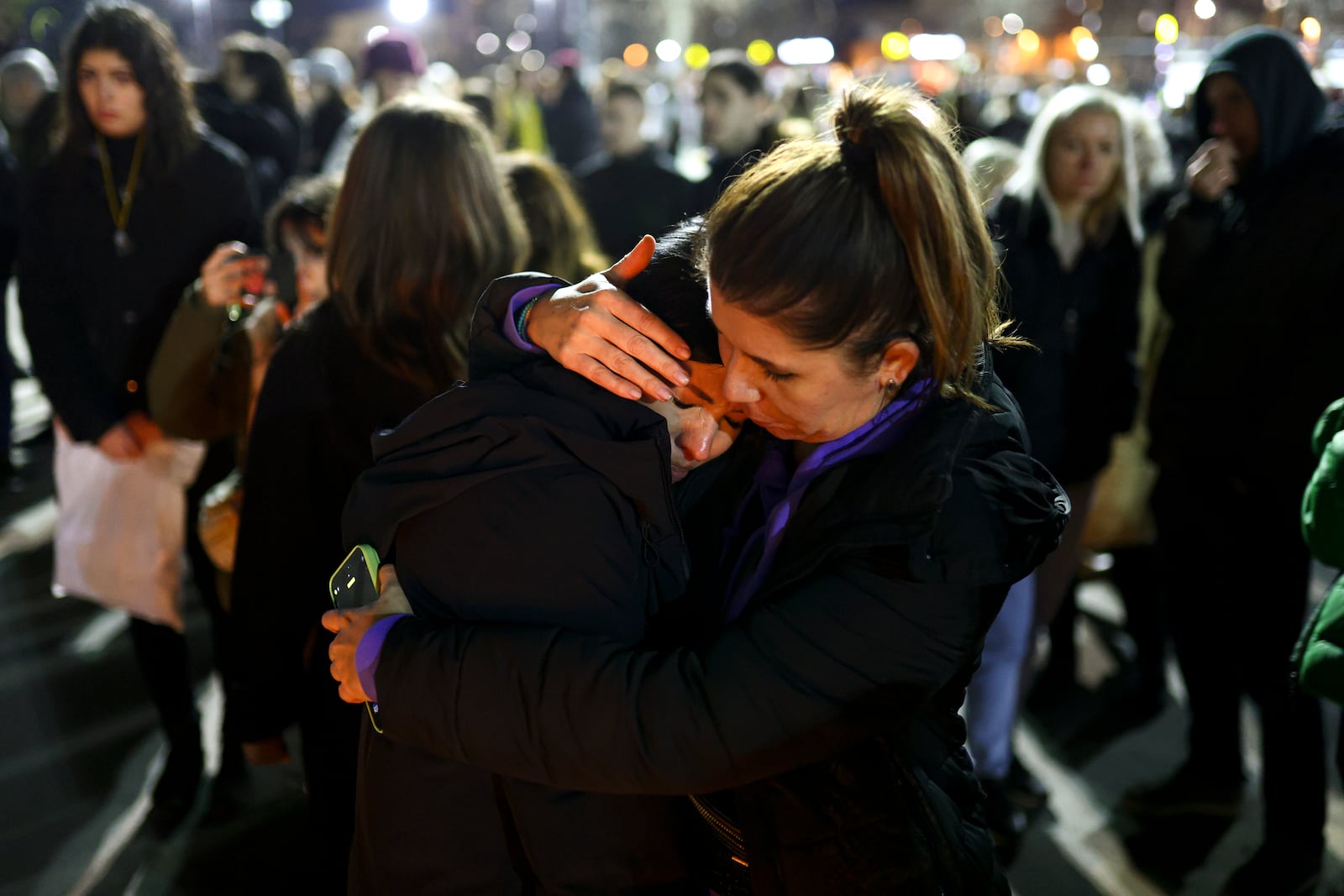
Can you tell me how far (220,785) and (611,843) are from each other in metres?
2.44

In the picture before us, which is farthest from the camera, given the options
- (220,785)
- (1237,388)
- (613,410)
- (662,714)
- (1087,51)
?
(1087,51)

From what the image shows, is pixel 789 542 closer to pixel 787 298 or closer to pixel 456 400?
pixel 787 298

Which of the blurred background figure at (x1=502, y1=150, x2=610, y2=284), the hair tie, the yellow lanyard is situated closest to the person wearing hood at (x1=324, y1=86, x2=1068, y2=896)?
the hair tie

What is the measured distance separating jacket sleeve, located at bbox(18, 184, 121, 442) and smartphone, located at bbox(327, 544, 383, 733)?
209 centimetres

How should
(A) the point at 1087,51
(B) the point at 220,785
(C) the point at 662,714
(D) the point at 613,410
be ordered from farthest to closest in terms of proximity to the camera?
(A) the point at 1087,51 < (B) the point at 220,785 < (D) the point at 613,410 < (C) the point at 662,714

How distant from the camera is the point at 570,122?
8.72 m

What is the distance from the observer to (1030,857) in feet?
10.0

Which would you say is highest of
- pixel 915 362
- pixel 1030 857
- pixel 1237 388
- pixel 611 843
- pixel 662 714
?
pixel 915 362

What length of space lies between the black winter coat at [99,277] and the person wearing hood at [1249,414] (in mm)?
3054

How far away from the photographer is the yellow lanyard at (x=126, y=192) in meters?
3.16

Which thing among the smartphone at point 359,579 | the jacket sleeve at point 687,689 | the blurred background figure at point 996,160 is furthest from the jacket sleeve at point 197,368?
the blurred background figure at point 996,160

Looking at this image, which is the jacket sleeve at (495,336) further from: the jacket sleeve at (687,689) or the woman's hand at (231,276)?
the woman's hand at (231,276)

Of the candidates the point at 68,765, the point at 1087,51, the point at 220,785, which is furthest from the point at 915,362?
the point at 1087,51

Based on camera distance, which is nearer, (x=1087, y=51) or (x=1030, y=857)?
(x=1030, y=857)
